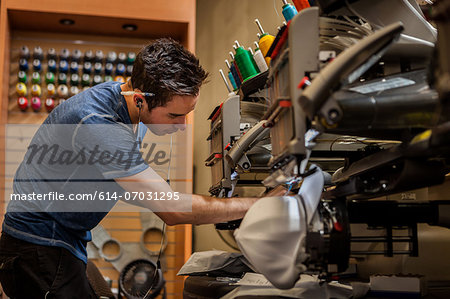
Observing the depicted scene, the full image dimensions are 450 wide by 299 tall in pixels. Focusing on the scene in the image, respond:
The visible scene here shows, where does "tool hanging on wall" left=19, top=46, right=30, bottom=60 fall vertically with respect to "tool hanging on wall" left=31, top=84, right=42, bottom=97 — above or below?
above

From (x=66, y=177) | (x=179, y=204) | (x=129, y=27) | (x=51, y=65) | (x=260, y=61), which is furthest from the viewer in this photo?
(x=129, y=27)

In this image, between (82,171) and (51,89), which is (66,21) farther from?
(82,171)

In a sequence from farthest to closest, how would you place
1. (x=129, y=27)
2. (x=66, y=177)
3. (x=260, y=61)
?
(x=129, y=27), (x=260, y=61), (x=66, y=177)

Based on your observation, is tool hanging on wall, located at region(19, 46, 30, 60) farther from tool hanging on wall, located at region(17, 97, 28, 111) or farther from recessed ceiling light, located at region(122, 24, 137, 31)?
recessed ceiling light, located at region(122, 24, 137, 31)

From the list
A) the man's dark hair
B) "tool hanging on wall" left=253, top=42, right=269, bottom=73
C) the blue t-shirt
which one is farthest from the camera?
"tool hanging on wall" left=253, top=42, right=269, bottom=73

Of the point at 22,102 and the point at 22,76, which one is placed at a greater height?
the point at 22,76

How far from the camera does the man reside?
1574mm

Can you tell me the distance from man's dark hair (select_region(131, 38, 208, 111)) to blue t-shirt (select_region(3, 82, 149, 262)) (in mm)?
111

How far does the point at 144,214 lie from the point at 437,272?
7.80ft

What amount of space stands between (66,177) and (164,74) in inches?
20.5

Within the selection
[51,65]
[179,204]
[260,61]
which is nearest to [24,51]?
[51,65]

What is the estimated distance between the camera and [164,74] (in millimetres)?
1853

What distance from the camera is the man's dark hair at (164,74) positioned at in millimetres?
1845

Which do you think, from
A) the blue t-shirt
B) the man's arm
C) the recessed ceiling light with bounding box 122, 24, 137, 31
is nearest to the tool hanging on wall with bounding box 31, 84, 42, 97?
the recessed ceiling light with bounding box 122, 24, 137, 31
